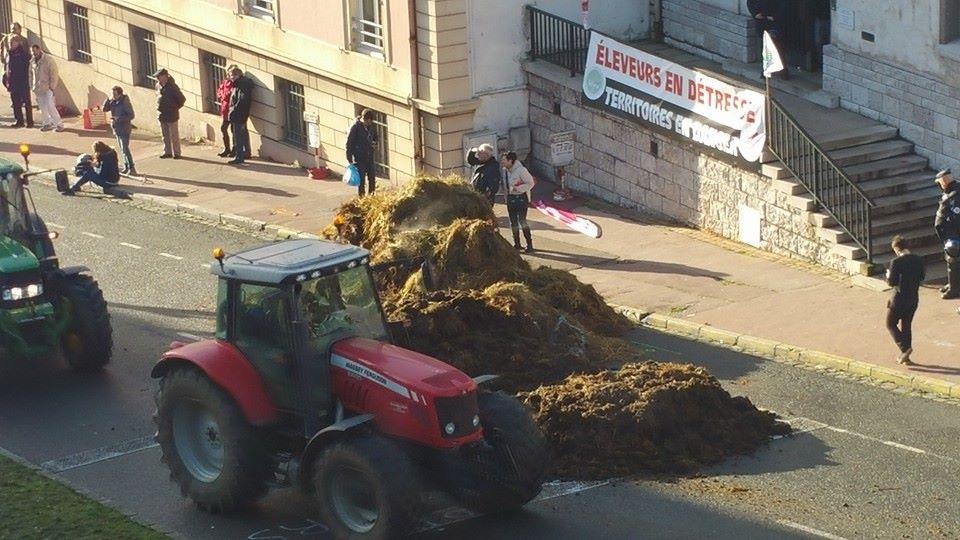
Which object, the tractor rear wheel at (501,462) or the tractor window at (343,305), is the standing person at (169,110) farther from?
the tractor rear wheel at (501,462)

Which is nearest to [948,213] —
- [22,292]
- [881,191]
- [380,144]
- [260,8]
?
[881,191]

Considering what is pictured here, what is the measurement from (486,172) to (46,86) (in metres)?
12.7

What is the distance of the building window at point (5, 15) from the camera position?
3978 cm

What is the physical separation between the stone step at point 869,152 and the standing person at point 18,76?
17.1m

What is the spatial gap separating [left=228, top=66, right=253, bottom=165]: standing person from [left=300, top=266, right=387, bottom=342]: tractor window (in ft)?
55.6

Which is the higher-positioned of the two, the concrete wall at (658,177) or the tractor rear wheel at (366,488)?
the tractor rear wheel at (366,488)

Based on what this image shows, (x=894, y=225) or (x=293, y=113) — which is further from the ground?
(x=894, y=225)

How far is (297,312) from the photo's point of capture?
49.6ft

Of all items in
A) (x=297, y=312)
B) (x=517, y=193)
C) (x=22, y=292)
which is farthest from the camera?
(x=517, y=193)

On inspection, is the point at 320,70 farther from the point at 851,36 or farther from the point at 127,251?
the point at 851,36

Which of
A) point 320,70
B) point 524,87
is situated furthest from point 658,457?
point 320,70

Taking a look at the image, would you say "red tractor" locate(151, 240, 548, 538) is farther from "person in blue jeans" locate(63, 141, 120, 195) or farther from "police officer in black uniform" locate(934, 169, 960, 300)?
"person in blue jeans" locate(63, 141, 120, 195)

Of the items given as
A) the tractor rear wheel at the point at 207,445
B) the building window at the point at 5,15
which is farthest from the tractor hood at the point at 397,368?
the building window at the point at 5,15

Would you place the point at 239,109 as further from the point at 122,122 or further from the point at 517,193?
the point at 517,193
